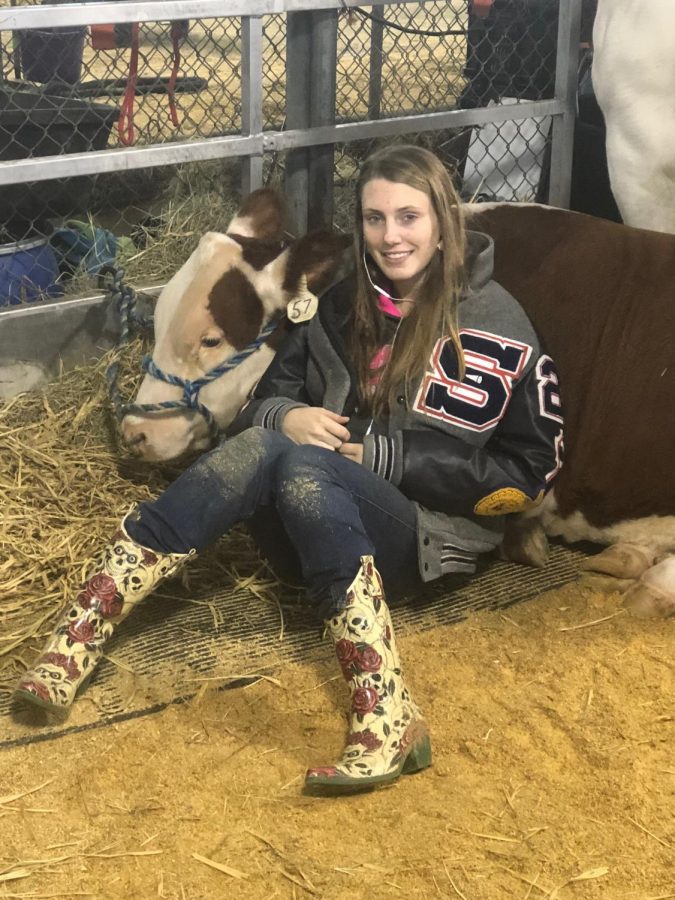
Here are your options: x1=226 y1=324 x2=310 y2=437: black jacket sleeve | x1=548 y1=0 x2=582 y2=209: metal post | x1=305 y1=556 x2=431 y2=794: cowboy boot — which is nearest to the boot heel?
x1=305 y1=556 x2=431 y2=794: cowboy boot

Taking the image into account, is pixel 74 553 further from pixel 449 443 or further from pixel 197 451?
pixel 449 443

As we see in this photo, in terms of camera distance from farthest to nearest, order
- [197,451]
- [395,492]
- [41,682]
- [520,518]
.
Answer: [197,451], [520,518], [395,492], [41,682]

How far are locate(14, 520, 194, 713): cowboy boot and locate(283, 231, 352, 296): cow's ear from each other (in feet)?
2.86

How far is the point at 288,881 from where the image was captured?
82.6 inches

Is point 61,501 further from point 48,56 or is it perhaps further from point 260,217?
point 48,56

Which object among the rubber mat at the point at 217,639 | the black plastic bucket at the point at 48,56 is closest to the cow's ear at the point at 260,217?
the rubber mat at the point at 217,639

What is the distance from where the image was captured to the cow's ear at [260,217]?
10.8ft

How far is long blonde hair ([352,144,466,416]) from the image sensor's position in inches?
107

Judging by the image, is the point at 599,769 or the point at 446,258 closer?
the point at 599,769

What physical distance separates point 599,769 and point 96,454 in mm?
1792

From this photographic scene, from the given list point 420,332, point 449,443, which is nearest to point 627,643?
point 449,443

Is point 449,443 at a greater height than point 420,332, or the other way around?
point 420,332

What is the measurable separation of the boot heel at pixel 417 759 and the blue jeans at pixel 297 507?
12.8 inches

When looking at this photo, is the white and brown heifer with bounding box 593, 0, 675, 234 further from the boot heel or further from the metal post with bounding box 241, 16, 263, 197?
the boot heel
